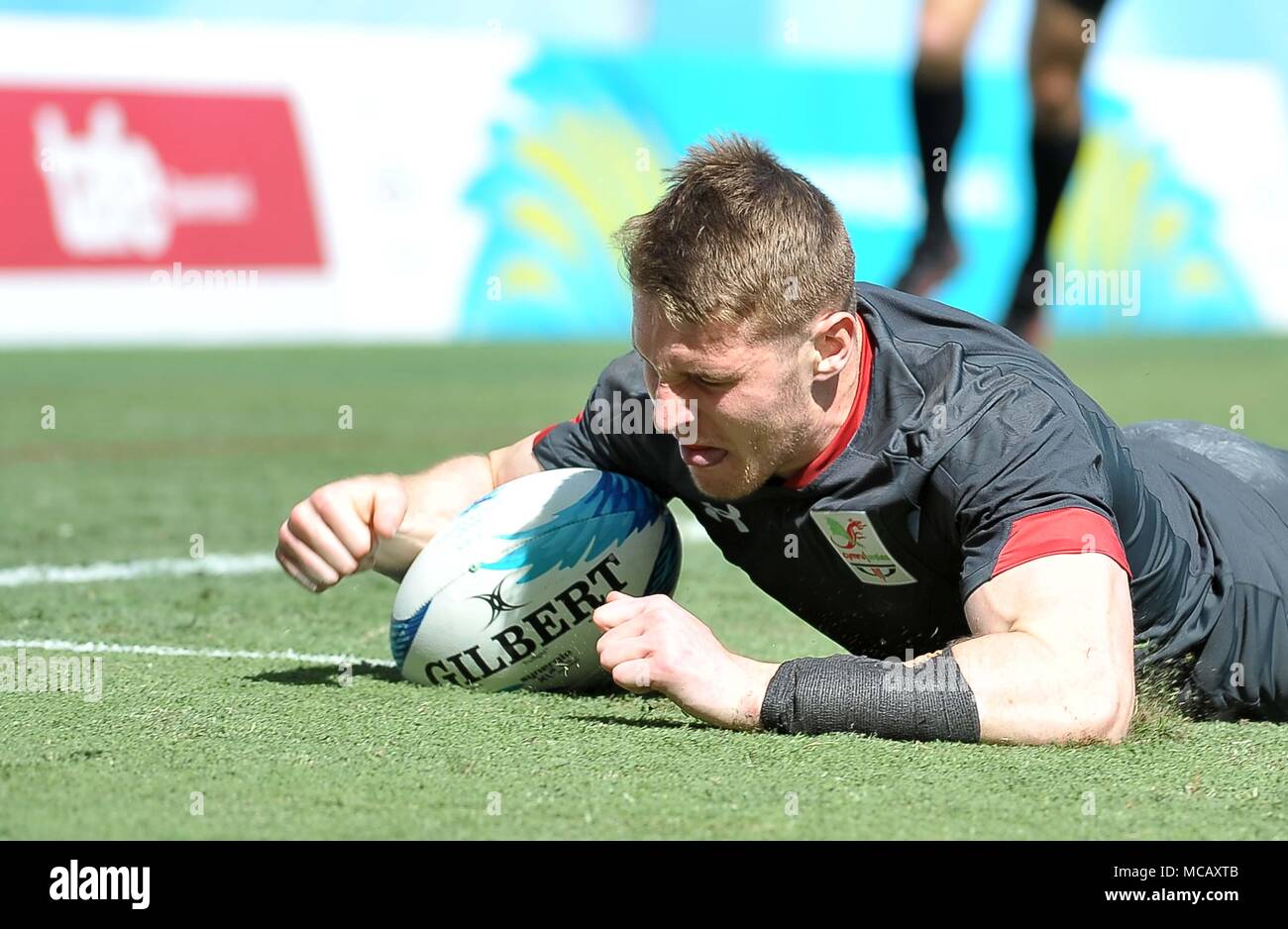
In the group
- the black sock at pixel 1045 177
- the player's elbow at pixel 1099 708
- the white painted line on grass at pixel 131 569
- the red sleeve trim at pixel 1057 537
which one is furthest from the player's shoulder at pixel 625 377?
the black sock at pixel 1045 177

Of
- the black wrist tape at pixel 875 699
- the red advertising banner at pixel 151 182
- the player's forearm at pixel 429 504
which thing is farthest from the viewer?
the red advertising banner at pixel 151 182

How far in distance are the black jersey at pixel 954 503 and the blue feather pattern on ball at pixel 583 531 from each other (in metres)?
0.11

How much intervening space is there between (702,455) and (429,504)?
103 cm

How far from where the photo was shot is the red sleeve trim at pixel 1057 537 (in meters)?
3.41

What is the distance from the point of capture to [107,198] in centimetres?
1770

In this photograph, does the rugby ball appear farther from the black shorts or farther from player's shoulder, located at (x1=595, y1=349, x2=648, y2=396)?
the black shorts

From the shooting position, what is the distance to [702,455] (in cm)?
372

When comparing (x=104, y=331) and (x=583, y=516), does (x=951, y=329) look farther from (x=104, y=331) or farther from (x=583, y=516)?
(x=104, y=331)

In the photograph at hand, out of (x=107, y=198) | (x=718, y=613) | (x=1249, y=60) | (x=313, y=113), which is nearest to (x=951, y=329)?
(x=718, y=613)

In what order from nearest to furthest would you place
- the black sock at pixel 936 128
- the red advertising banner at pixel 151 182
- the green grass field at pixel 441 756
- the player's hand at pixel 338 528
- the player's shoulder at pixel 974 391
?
the green grass field at pixel 441 756, the player's shoulder at pixel 974 391, the player's hand at pixel 338 528, the black sock at pixel 936 128, the red advertising banner at pixel 151 182

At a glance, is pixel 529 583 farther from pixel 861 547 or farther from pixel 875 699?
pixel 875 699

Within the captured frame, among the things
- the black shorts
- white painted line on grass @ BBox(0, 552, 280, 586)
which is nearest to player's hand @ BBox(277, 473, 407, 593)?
the black shorts

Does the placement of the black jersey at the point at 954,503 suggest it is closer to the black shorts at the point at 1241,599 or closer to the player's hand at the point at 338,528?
the black shorts at the point at 1241,599

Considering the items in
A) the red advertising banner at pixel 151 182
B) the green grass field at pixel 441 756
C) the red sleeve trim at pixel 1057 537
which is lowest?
the green grass field at pixel 441 756
